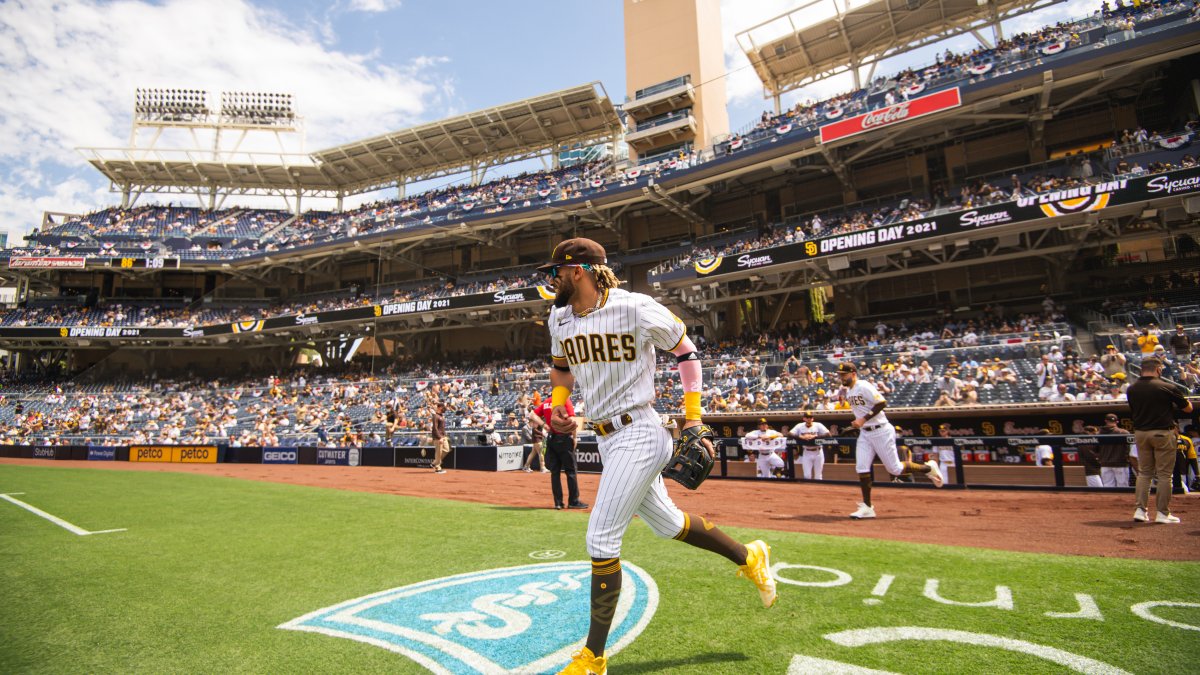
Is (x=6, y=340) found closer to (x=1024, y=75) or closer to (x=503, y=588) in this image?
(x=503, y=588)

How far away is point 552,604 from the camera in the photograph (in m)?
3.79

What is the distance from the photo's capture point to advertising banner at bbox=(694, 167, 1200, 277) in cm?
1598

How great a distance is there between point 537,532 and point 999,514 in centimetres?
645

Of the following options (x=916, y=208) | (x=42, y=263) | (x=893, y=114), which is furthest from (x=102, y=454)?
(x=916, y=208)

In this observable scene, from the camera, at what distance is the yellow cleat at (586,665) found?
2.62m

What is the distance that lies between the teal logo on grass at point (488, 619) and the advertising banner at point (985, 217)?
1887 cm

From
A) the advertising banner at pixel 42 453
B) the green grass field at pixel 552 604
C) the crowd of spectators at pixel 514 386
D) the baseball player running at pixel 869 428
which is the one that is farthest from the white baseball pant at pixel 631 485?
the advertising banner at pixel 42 453

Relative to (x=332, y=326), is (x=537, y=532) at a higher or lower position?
lower

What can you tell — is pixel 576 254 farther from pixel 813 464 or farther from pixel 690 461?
pixel 813 464

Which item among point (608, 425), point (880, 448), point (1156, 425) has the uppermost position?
point (608, 425)

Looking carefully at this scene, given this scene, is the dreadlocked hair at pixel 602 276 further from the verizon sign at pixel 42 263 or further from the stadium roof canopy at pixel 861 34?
the verizon sign at pixel 42 263

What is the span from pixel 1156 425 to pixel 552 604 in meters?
7.25

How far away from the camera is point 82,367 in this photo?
133 feet

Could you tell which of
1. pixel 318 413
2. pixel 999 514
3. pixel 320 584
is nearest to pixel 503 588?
pixel 320 584
